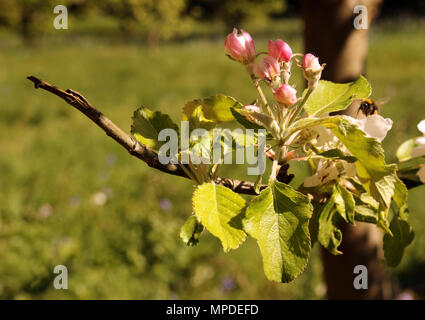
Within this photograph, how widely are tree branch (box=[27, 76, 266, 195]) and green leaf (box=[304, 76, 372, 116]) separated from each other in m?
0.13

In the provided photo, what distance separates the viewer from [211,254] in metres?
2.58

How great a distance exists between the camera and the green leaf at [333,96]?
0.58 metres

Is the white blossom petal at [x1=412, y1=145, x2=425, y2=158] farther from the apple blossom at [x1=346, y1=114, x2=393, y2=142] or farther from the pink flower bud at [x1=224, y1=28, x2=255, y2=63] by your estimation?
the pink flower bud at [x1=224, y1=28, x2=255, y2=63]

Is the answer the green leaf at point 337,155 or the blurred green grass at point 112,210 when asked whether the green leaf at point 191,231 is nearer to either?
the green leaf at point 337,155

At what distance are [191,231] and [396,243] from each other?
1.21ft

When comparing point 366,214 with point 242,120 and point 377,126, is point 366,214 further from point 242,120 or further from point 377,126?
point 242,120

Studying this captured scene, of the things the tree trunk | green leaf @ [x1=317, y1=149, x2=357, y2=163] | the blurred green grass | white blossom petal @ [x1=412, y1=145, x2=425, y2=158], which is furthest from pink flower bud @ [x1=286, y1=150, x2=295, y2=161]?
the blurred green grass

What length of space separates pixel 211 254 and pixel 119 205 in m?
0.83

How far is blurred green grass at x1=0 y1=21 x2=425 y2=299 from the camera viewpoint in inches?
90.3

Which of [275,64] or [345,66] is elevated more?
[345,66]

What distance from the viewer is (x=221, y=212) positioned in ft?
1.72

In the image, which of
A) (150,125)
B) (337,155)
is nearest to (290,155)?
(337,155)

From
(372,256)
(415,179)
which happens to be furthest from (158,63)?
(415,179)
